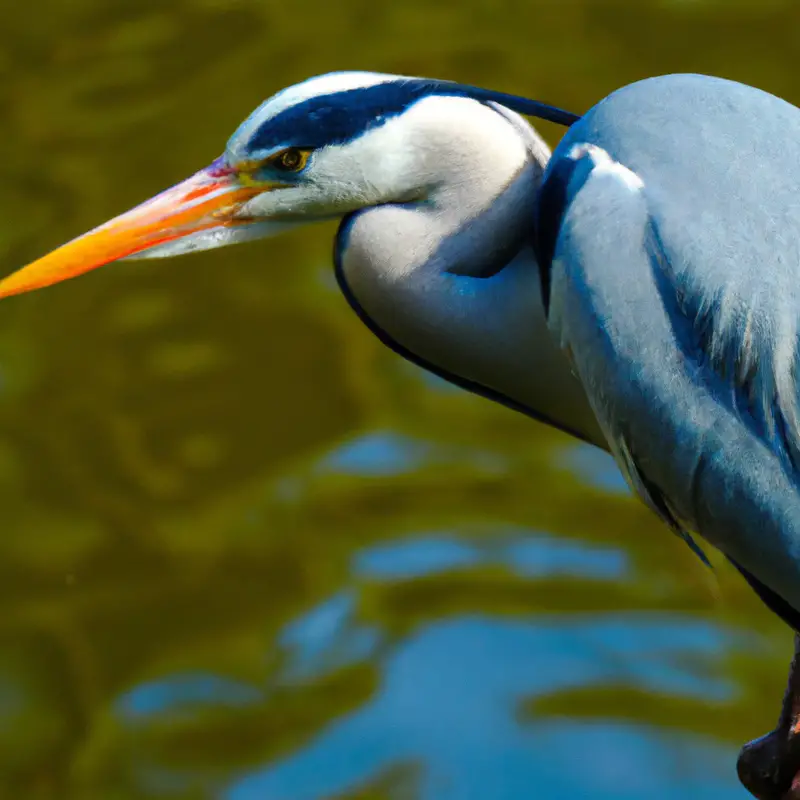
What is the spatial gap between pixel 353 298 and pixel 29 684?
150 centimetres

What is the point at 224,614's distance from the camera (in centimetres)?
325

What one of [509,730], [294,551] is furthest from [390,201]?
[294,551]

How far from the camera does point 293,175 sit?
1842 mm

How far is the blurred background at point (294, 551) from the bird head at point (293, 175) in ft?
4.33

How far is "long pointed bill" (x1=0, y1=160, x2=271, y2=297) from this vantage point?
73.4 inches

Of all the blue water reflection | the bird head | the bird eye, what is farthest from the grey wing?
the blue water reflection

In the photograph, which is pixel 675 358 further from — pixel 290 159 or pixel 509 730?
pixel 509 730

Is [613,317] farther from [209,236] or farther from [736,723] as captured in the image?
[736,723]

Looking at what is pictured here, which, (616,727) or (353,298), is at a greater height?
(353,298)

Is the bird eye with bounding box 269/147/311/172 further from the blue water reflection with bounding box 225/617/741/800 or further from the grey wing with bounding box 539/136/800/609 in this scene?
the blue water reflection with bounding box 225/617/741/800

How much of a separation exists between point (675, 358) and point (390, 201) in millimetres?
374

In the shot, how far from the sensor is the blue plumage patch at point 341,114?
1.78m

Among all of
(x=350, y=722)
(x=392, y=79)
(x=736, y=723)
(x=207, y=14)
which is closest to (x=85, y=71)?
(x=207, y=14)

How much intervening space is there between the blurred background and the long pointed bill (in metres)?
1.31
